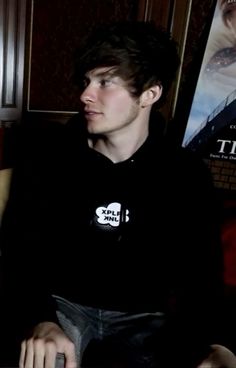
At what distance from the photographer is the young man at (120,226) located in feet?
3.95

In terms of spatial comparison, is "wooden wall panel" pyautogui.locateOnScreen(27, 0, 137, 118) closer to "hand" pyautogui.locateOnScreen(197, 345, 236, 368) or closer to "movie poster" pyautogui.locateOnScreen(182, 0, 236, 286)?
"movie poster" pyautogui.locateOnScreen(182, 0, 236, 286)

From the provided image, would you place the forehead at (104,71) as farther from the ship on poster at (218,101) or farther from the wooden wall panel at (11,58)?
the wooden wall panel at (11,58)

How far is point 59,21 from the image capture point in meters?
2.41

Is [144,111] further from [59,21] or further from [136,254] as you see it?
[59,21]

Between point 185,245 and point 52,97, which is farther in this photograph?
point 52,97

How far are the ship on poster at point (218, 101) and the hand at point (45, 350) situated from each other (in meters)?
1.29

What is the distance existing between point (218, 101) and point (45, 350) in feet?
4.67

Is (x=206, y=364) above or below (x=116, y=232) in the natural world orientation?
below

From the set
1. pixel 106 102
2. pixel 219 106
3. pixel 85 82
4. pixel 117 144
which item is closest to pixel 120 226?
pixel 117 144

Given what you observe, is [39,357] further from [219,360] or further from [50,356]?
[219,360]

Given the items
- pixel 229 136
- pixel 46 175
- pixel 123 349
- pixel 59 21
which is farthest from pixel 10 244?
pixel 59 21

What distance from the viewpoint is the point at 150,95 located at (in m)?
1.42

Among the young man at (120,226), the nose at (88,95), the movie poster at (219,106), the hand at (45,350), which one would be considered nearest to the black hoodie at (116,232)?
the young man at (120,226)

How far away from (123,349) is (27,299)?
30 cm
